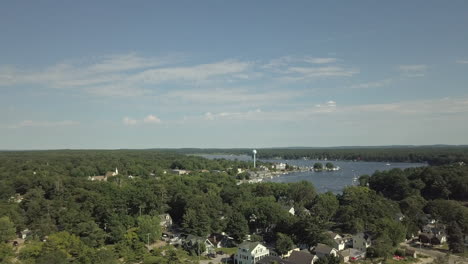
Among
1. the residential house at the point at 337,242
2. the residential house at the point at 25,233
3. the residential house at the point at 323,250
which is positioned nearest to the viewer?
the residential house at the point at 323,250

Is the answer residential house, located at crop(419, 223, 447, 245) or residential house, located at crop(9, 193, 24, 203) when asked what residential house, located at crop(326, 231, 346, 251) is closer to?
residential house, located at crop(419, 223, 447, 245)

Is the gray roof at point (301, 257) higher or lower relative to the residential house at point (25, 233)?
higher

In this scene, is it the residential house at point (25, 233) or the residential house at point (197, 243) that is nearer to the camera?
the residential house at point (197, 243)

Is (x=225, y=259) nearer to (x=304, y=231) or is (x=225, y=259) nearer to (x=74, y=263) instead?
(x=304, y=231)

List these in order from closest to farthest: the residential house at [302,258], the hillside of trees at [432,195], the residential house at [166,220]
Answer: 1. the residential house at [302,258]
2. the hillside of trees at [432,195]
3. the residential house at [166,220]

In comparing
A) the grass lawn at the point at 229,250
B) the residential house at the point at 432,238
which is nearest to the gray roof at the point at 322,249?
the grass lawn at the point at 229,250

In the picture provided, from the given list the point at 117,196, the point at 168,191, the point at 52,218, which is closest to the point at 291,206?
the point at 168,191

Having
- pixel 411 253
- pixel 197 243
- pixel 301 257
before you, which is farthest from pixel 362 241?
pixel 197 243

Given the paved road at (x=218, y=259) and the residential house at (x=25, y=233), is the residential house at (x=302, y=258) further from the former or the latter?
the residential house at (x=25, y=233)
